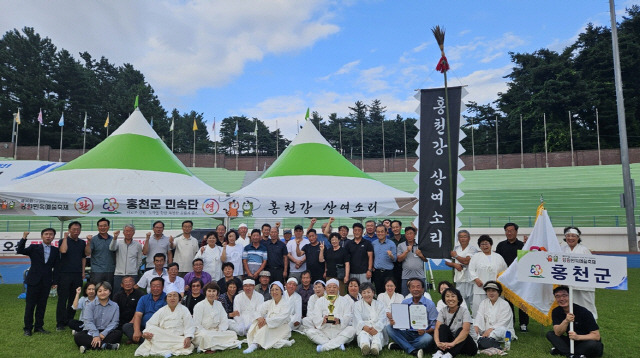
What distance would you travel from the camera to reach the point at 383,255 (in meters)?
6.82

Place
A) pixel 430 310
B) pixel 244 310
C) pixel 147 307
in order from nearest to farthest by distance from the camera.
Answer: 1. pixel 430 310
2. pixel 147 307
3. pixel 244 310

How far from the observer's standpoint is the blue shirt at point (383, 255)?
680 centimetres

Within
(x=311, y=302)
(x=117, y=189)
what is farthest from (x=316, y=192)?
(x=117, y=189)

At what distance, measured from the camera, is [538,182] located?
28359 millimetres

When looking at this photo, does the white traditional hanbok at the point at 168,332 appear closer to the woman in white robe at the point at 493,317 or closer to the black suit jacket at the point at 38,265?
the black suit jacket at the point at 38,265

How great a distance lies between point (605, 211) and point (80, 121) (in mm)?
45591

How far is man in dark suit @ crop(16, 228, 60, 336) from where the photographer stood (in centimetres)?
598

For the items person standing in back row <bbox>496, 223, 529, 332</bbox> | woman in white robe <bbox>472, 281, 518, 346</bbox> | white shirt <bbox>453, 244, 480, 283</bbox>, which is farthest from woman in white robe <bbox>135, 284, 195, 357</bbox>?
person standing in back row <bbox>496, 223, 529, 332</bbox>

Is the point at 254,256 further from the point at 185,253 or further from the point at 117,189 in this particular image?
the point at 117,189

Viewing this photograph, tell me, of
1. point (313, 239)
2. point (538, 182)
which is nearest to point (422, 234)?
point (313, 239)

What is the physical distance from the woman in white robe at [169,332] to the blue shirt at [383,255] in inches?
123

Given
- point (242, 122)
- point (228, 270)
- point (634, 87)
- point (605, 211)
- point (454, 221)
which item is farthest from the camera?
point (242, 122)

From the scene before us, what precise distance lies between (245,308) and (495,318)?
361 centimetres

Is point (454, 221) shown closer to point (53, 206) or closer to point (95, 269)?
point (95, 269)
